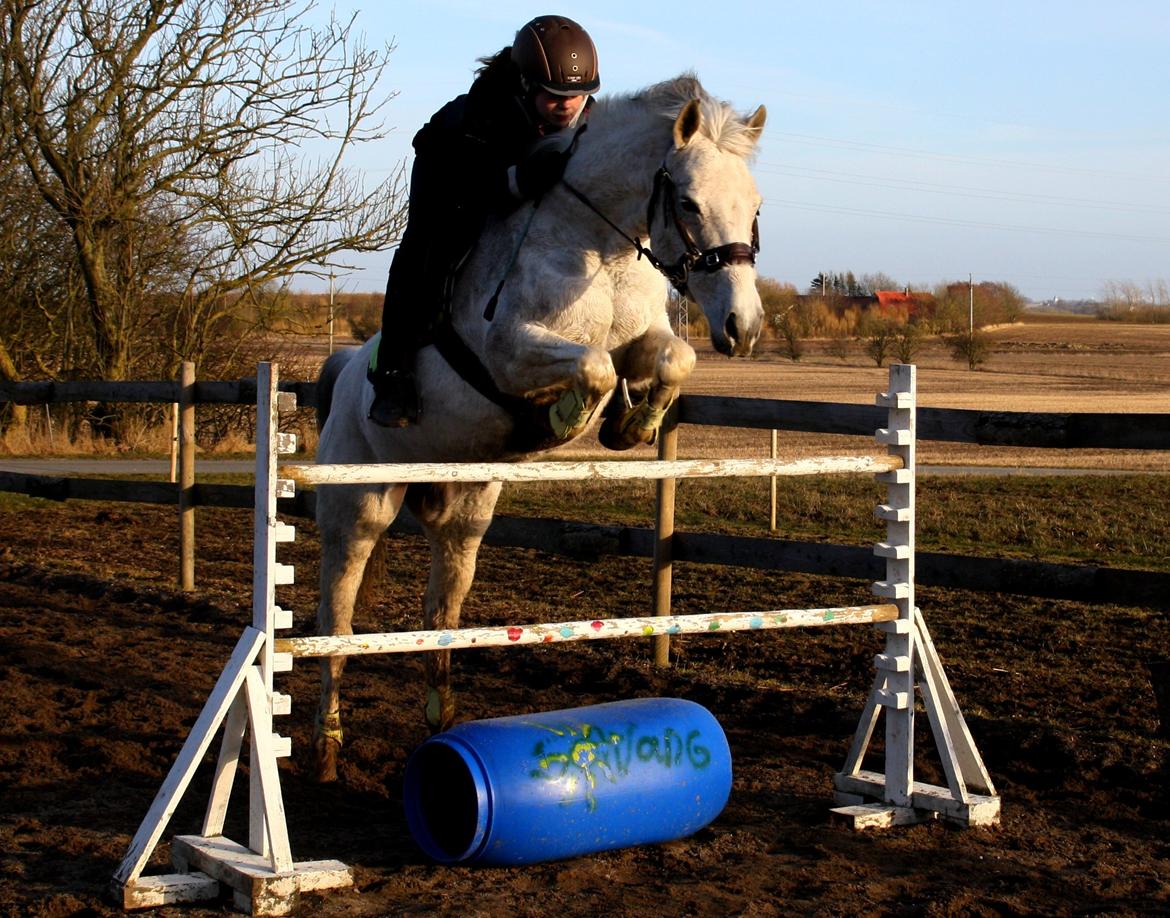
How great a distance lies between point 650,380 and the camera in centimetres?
466

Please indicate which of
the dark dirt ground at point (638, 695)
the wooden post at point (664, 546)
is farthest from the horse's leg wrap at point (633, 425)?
the wooden post at point (664, 546)

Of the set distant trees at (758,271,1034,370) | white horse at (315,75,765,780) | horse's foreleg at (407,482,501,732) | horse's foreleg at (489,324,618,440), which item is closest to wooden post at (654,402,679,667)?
horse's foreleg at (407,482,501,732)

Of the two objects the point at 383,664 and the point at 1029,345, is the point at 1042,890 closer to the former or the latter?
the point at 383,664

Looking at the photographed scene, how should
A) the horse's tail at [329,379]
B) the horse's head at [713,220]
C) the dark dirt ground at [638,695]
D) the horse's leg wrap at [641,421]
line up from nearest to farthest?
the dark dirt ground at [638,695] → the horse's head at [713,220] → the horse's leg wrap at [641,421] → the horse's tail at [329,379]

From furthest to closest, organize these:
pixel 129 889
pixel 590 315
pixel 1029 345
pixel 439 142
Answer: pixel 1029 345 → pixel 439 142 → pixel 590 315 → pixel 129 889

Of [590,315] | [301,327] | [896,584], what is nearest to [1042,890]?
[896,584]

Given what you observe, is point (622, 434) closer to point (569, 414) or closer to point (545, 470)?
point (569, 414)

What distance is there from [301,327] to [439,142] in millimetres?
15003

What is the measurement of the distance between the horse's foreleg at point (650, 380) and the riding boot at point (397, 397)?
28.2 inches

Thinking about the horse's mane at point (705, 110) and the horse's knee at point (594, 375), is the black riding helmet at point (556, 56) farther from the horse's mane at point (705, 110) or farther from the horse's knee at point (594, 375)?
the horse's knee at point (594, 375)

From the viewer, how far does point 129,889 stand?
351 cm

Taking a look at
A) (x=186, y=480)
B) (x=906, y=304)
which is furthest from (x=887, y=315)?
(x=186, y=480)

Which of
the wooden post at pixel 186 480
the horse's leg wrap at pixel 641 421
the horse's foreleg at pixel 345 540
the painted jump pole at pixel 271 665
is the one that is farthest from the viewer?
the wooden post at pixel 186 480

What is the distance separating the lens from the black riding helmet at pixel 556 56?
14.9 ft
